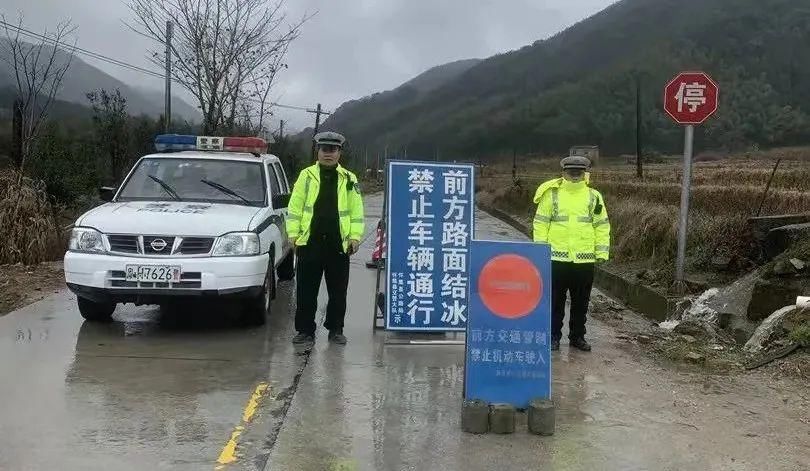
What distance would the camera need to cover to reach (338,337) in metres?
6.71

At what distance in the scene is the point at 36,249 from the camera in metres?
10.5

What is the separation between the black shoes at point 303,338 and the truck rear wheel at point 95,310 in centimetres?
180

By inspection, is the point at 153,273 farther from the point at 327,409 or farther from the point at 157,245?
the point at 327,409

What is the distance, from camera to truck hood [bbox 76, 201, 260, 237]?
650 cm

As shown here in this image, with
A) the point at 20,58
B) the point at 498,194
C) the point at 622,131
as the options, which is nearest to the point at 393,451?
the point at 20,58

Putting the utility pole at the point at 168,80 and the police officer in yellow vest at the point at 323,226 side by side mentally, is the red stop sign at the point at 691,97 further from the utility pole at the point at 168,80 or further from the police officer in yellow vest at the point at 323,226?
the utility pole at the point at 168,80

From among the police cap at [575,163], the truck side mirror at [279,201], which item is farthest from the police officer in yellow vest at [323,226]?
the police cap at [575,163]

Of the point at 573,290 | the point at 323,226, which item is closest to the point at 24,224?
the point at 323,226

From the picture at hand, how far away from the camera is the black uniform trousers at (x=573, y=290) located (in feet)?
21.6

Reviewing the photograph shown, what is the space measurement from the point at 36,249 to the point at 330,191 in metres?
6.03

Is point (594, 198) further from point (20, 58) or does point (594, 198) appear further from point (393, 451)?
point (20, 58)

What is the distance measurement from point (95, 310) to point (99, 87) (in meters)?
15.5

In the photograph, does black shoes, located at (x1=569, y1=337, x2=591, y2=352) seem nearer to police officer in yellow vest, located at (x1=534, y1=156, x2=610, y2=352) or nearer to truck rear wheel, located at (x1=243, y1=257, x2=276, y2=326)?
police officer in yellow vest, located at (x1=534, y1=156, x2=610, y2=352)

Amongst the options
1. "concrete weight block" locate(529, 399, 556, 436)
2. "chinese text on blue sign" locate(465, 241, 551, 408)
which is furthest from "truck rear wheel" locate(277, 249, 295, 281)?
"concrete weight block" locate(529, 399, 556, 436)
